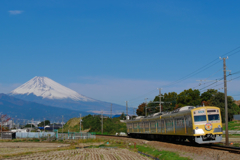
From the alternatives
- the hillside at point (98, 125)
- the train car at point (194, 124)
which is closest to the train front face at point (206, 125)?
the train car at point (194, 124)

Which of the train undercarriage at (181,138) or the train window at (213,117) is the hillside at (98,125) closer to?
the train undercarriage at (181,138)

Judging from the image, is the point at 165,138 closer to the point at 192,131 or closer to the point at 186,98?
the point at 192,131

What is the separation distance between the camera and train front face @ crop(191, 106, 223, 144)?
97.0 feet

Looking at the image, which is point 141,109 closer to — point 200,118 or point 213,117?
point 213,117

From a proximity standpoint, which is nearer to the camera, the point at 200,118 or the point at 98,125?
the point at 200,118

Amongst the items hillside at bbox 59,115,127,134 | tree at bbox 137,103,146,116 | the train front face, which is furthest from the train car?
tree at bbox 137,103,146,116

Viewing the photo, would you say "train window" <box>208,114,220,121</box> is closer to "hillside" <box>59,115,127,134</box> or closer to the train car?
the train car

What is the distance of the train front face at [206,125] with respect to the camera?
2958 centimetres

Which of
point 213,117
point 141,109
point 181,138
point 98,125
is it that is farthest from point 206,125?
point 141,109

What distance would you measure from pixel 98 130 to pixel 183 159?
287ft

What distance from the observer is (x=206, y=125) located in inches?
1170

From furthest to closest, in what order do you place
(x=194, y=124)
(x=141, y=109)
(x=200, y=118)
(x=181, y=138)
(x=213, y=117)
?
(x=141, y=109)
(x=181, y=138)
(x=213, y=117)
(x=200, y=118)
(x=194, y=124)

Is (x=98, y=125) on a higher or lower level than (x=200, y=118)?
lower

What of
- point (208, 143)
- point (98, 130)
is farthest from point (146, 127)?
point (98, 130)
